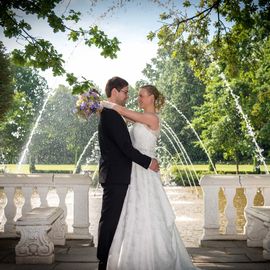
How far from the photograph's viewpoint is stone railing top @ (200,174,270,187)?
7082mm

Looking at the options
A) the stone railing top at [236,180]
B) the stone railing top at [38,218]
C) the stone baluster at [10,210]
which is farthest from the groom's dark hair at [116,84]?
the stone baluster at [10,210]

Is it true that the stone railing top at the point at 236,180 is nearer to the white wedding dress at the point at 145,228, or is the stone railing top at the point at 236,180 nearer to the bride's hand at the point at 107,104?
the white wedding dress at the point at 145,228

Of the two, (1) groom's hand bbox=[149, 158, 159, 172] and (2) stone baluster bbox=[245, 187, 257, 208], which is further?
(2) stone baluster bbox=[245, 187, 257, 208]

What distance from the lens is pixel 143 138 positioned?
207 inches

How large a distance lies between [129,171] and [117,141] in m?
0.43

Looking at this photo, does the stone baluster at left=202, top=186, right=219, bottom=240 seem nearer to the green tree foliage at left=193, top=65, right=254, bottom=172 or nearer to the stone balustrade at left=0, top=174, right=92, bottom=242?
the stone balustrade at left=0, top=174, right=92, bottom=242

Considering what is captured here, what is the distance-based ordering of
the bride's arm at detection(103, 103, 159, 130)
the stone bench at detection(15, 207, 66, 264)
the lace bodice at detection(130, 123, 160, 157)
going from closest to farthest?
1. the bride's arm at detection(103, 103, 159, 130)
2. the lace bodice at detection(130, 123, 160, 157)
3. the stone bench at detection(15, 207, 66, 264)

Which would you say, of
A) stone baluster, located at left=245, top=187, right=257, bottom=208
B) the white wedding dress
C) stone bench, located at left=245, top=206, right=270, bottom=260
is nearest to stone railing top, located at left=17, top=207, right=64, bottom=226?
the white wedding dress

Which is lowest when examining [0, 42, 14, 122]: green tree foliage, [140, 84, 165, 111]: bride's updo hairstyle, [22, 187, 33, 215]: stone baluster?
[22, 187, 33, 215]: stone baluster

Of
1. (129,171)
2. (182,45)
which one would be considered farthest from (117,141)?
(182,45)

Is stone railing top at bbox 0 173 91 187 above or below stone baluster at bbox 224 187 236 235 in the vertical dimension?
above

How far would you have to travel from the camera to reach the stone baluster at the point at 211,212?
7.11m

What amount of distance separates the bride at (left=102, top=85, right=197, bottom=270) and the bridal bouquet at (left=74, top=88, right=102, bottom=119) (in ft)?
0.36

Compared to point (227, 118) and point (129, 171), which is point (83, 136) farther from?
point (129, 171)
